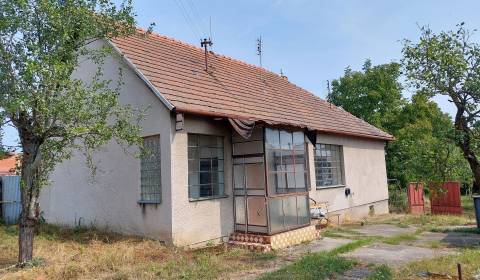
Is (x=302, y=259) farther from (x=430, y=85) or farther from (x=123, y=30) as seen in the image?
(x=123, y=30)

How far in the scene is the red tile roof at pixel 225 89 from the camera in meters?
10.8

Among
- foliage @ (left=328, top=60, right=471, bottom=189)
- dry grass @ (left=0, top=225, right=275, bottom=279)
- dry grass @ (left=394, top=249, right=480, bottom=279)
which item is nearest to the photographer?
dry grass @ (left=394, top=249, right=480, bottom=279)

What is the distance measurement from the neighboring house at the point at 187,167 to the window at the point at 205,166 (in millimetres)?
28

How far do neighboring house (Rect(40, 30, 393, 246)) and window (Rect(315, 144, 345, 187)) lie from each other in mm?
2029

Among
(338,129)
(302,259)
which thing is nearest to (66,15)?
(302,259)

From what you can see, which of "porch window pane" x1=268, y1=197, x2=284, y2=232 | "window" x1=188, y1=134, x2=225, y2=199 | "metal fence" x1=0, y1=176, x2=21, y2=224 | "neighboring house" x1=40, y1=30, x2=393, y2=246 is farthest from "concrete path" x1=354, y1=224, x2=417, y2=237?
"metal fence" x1=0, y1=176, x2=21, y2=224

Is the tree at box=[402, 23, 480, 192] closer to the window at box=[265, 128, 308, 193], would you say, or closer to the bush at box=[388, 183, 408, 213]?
the window at box=[265, 128, 308, 193]

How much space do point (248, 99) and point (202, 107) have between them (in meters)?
3.15

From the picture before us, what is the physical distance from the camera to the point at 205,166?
10852 mm

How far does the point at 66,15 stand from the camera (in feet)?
25.8

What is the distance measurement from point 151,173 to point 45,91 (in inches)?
150

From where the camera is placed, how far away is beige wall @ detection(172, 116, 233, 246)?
32.0 feet

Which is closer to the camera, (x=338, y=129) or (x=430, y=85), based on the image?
(x=430, y=85)

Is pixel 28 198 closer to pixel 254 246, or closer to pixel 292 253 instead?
pixel 254 246
